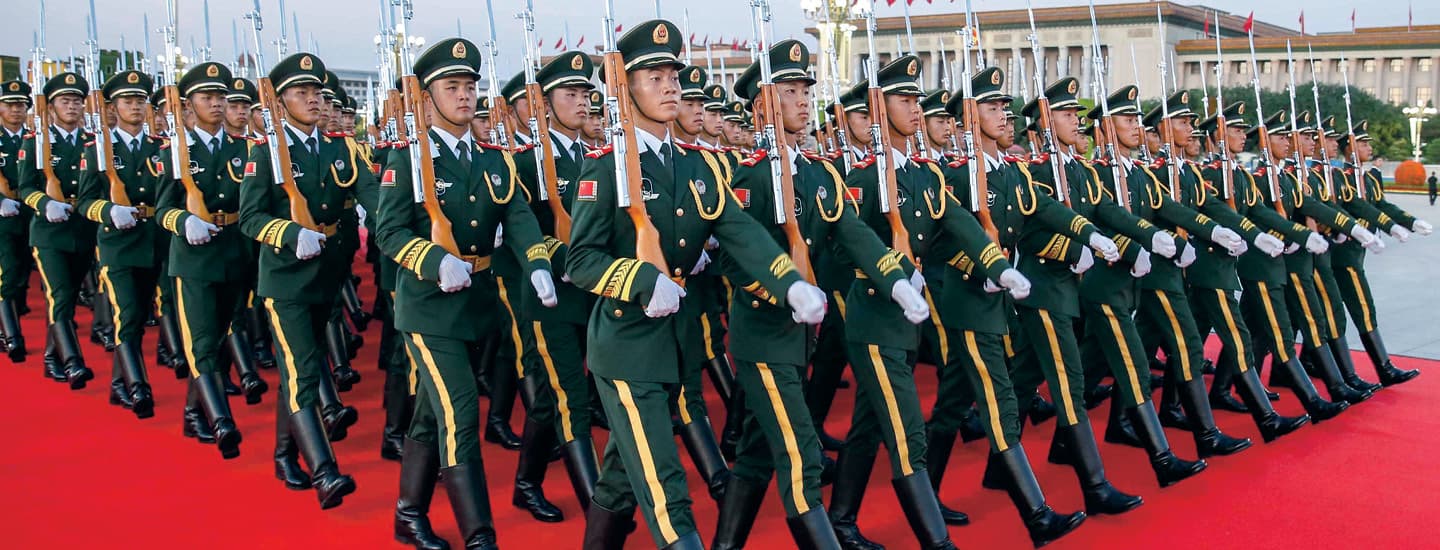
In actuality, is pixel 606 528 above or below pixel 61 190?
below

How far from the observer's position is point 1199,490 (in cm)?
494

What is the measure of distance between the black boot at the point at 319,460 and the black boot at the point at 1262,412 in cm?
407

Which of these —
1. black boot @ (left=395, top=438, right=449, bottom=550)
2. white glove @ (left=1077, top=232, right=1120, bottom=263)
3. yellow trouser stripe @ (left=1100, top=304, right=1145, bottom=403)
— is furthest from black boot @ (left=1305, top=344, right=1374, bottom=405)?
black boot @ (left=395, top=438, right=449, bottom=550)

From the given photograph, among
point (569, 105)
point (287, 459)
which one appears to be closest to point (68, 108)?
point (287, 459)

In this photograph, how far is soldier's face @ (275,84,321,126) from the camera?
504cm

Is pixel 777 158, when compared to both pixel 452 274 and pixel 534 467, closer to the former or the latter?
pixel 452 274

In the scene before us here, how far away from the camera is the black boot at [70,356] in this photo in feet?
21.2

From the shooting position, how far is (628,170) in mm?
3305

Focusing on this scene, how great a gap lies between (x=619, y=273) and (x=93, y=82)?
456 centimetres

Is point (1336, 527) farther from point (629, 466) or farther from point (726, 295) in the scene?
point (726, 295)

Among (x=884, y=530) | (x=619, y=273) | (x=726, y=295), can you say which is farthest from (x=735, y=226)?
(x=726, y=295)

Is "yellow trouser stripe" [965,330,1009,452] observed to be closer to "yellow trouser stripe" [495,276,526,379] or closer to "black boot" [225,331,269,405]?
"yellow trouser stripe" [495,276,526,379]

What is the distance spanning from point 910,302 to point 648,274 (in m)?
0.74

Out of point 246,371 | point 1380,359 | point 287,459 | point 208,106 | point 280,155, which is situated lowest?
point 1380,359
